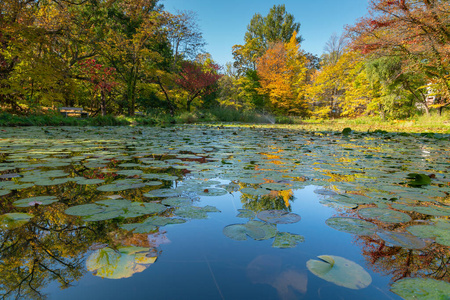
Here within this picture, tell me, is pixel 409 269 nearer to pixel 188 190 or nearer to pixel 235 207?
pixel 235 207

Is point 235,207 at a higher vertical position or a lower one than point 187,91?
lower

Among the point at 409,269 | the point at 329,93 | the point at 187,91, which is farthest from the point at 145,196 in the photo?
the point at 329,93

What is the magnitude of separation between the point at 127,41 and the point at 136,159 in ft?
33.8

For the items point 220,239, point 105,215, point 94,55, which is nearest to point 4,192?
point 105,215

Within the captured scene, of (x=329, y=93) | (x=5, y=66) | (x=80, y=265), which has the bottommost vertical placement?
(x=80, y=265)

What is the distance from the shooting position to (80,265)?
643mm

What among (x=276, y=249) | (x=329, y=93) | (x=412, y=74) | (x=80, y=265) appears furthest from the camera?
(x=329, y=93)

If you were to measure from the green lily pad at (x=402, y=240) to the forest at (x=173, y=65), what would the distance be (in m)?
8.53

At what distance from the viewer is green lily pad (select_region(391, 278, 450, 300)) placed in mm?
528

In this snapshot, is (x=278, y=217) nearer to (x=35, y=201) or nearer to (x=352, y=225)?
(x=352, y=225)

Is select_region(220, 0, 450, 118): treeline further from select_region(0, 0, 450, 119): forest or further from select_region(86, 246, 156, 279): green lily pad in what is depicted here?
select_region(86, 246, 156, 279): green lily pad

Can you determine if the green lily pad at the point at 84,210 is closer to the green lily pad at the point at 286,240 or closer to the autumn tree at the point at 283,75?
the green lily pad at the point at 286,240

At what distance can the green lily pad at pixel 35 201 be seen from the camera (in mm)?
1010

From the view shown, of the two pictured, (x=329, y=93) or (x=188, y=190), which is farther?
(x=329, y=93)
